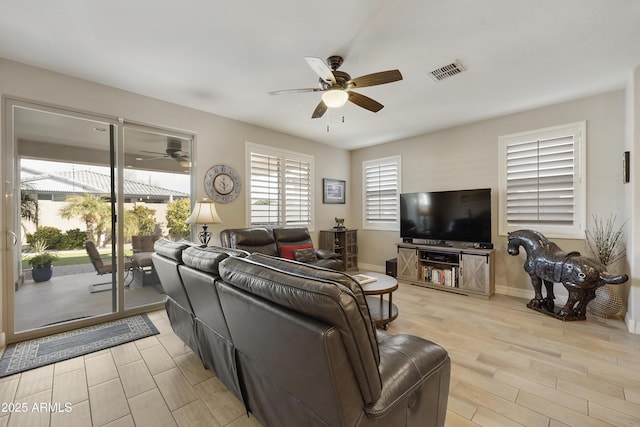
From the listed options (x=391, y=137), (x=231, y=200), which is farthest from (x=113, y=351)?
(x=391, y=137)

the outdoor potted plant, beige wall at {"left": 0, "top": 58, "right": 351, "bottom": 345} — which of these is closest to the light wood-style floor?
the outdoor potted plant

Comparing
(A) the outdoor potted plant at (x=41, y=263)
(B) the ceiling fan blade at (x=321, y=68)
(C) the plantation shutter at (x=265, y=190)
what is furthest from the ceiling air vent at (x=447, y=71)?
(A) the outdoor potted plant at (x=41, y=263)

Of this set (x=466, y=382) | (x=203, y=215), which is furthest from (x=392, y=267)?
(x=203, y=215)

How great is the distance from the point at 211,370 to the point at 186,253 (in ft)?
3.13

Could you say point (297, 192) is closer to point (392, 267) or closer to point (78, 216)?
point (392, 267)

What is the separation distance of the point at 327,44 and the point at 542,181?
3455mm

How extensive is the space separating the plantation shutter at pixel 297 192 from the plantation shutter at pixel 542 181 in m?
3.31

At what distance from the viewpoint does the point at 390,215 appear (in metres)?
5.44

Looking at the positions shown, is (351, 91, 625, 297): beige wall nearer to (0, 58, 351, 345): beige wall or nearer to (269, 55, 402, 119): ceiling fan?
(0, 58, 351, 345): beige wall

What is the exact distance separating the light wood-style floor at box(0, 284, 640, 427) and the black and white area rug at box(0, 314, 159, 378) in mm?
131

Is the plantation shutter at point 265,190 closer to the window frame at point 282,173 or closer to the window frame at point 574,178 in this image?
the window frame at point 282,173

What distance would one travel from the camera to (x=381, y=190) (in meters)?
5.60

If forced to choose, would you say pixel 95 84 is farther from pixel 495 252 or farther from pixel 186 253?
pixel 495 252

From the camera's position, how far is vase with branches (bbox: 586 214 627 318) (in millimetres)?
3066
